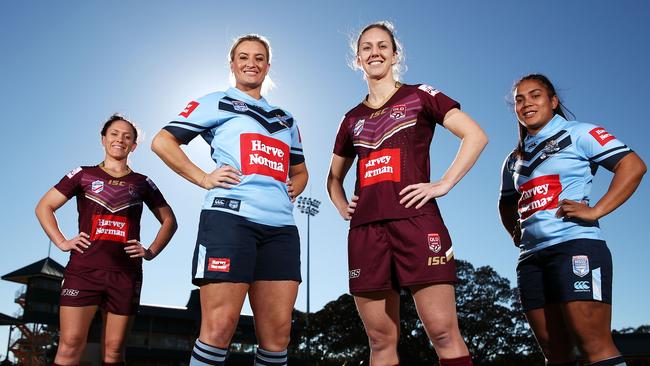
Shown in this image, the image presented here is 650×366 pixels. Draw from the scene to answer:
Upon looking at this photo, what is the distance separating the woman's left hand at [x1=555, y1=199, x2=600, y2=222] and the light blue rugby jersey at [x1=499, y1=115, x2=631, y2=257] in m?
0.08

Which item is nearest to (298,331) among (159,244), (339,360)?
(339,360)

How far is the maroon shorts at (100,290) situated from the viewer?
490 cm

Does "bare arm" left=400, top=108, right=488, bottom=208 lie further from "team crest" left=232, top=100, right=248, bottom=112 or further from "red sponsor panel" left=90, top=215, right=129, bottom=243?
"red sponsor panel" left=90, top=215, right=129, bottom=243

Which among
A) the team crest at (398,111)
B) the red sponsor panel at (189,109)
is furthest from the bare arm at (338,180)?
the red sponsor panel at (189,109)

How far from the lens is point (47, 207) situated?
5.32 m

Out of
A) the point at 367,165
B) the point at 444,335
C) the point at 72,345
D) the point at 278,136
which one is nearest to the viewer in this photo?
the point at 444,335

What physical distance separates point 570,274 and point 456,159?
1.18 meters

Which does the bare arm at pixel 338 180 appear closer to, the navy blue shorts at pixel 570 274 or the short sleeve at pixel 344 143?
the short sleeve at pixel 344 143

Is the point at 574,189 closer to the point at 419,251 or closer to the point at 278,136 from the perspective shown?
the point at 419,251

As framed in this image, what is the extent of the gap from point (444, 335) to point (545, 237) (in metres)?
1.38

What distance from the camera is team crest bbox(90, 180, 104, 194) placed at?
528 cm

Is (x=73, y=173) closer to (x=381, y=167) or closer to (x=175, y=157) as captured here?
(x=175, y=157)

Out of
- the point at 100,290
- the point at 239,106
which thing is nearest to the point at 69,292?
the point at 100,290

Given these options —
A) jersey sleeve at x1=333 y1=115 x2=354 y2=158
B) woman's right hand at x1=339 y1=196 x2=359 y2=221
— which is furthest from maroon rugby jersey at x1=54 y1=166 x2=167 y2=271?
woman's right hand at x1=339 y1=196 x2=359 y2=221
